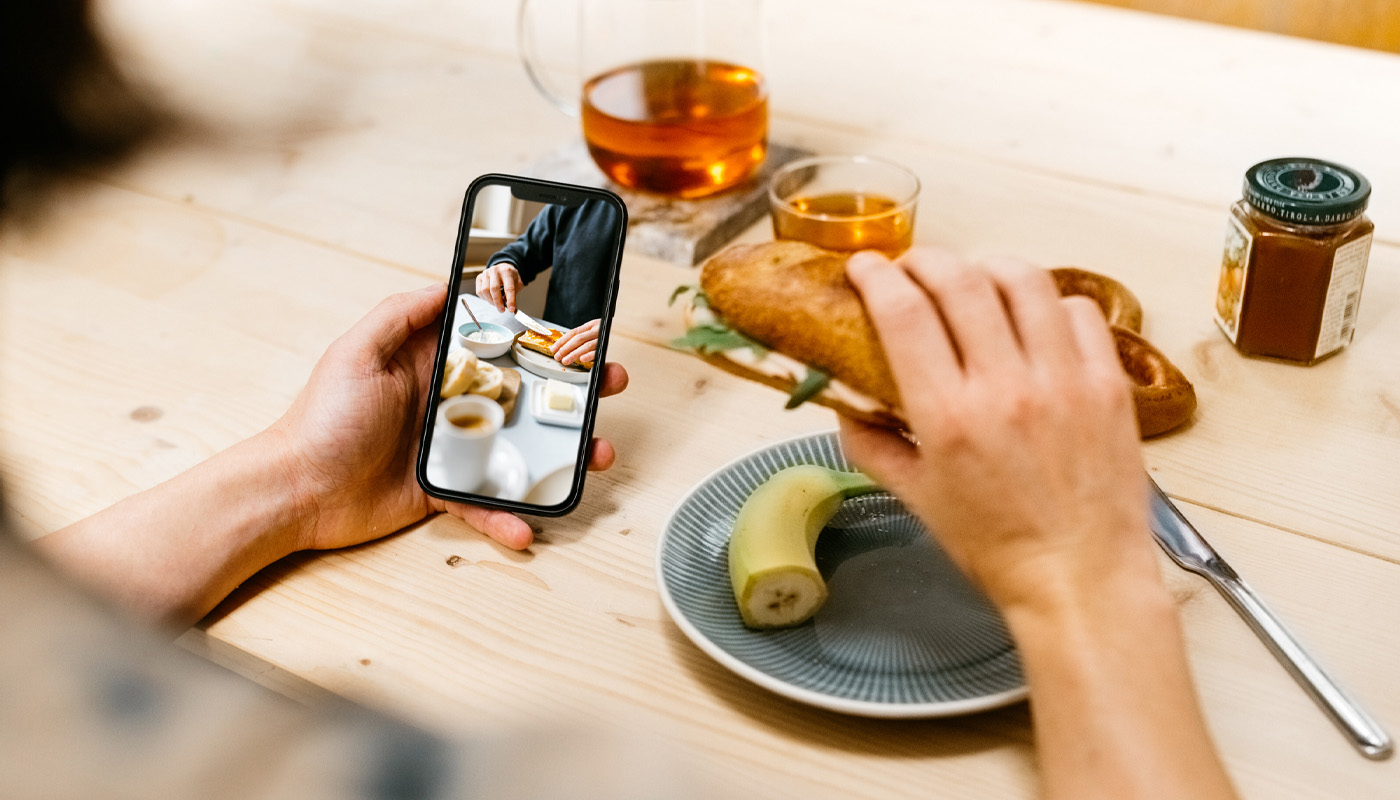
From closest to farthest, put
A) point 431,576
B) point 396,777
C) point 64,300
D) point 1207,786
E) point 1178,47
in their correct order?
point 396,777, point 1207,786, point 431,576, point 64,300, point 1178,47

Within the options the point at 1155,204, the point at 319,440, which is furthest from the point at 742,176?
the point at 319,440

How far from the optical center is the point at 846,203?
110cm

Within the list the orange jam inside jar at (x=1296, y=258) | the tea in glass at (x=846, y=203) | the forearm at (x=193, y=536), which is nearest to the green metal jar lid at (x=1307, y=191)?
the orange jam inside jar at (x=1296, y=258)

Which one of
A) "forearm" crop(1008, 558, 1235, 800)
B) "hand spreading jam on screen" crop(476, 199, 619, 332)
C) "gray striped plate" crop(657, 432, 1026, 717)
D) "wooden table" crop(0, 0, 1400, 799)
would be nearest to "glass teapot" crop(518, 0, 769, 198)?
"wooden table" crop(0, 0, 1400, 799)

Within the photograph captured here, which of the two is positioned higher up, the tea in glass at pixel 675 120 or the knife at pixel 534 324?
the tea in glass at pixel 675 120

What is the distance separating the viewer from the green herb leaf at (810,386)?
2.33 ft

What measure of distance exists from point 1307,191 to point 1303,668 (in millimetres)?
383

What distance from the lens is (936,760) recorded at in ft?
2.09

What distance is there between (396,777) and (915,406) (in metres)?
0.31

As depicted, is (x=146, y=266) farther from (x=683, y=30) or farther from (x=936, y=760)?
(x=936, y=760)

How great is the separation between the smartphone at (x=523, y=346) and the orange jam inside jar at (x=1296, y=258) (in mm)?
480

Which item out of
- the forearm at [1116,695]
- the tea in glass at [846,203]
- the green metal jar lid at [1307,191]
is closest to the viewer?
the forearm at [1116,695]

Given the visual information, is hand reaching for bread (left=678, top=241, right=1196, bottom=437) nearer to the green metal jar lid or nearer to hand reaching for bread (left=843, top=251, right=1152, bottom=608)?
hand reaching for bread (left=843, top=251, right=1152, bottom=608)

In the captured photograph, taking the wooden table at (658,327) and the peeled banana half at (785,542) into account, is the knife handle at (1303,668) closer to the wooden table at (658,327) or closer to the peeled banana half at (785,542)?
the wooden table at (658,327)
